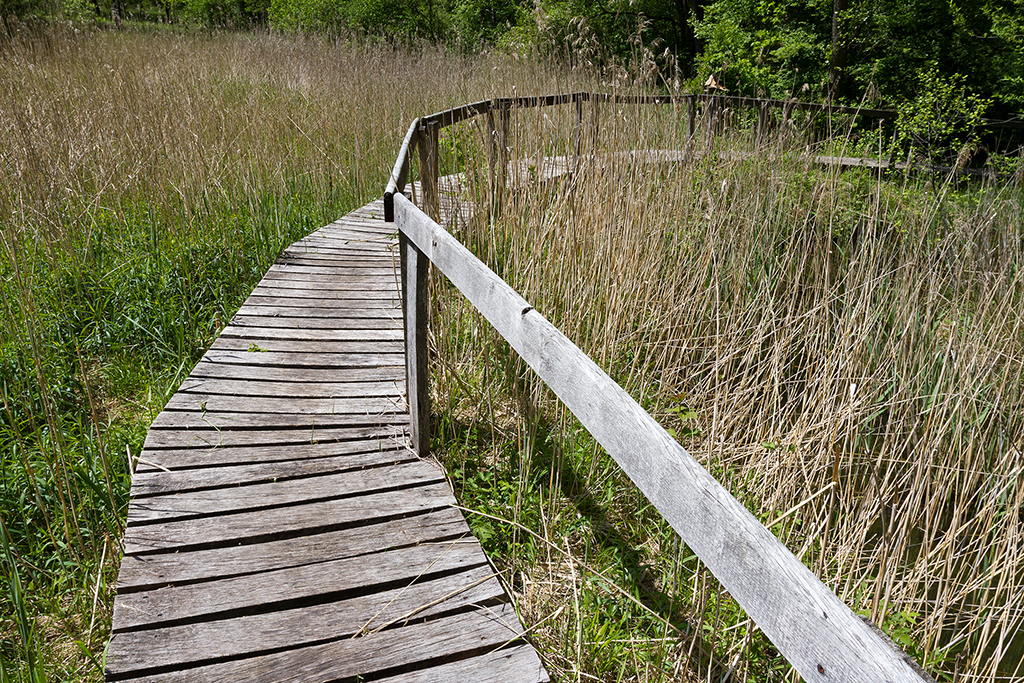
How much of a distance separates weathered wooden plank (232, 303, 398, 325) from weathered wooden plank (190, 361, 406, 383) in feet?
1.88

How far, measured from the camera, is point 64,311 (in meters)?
3.12

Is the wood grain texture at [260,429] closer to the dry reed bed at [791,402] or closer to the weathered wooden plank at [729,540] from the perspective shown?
the dry reed bed at [791,402]

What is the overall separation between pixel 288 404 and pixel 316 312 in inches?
38.5

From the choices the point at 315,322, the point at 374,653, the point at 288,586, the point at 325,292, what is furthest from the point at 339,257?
the point at 374,653

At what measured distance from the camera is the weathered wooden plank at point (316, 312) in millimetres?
3607

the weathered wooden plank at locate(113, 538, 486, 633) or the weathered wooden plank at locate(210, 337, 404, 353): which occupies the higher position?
the weathered wooden plank at locate(210, 337, 404, 353)

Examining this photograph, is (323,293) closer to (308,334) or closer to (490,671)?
(308,334)

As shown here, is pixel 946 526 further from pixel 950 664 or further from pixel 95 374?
pixel 95 374

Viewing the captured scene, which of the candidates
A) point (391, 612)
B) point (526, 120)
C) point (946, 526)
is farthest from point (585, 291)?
point (946, 526)

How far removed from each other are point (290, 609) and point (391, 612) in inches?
10.6

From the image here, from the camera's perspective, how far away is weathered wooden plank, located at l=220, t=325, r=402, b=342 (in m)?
3.36

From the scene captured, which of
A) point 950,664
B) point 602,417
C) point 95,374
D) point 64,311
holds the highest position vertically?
point 602,417

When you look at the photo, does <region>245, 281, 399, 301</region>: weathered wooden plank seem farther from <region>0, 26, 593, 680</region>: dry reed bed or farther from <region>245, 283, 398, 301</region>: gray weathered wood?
<region>0, 26, 593, 680</region>: dry reed bed

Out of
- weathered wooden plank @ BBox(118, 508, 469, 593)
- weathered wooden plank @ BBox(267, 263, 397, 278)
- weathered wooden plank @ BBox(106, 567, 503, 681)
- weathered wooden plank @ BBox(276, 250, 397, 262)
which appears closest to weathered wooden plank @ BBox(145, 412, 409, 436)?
weathered wooden plank @ BBox(118, 508, 469, 593)
